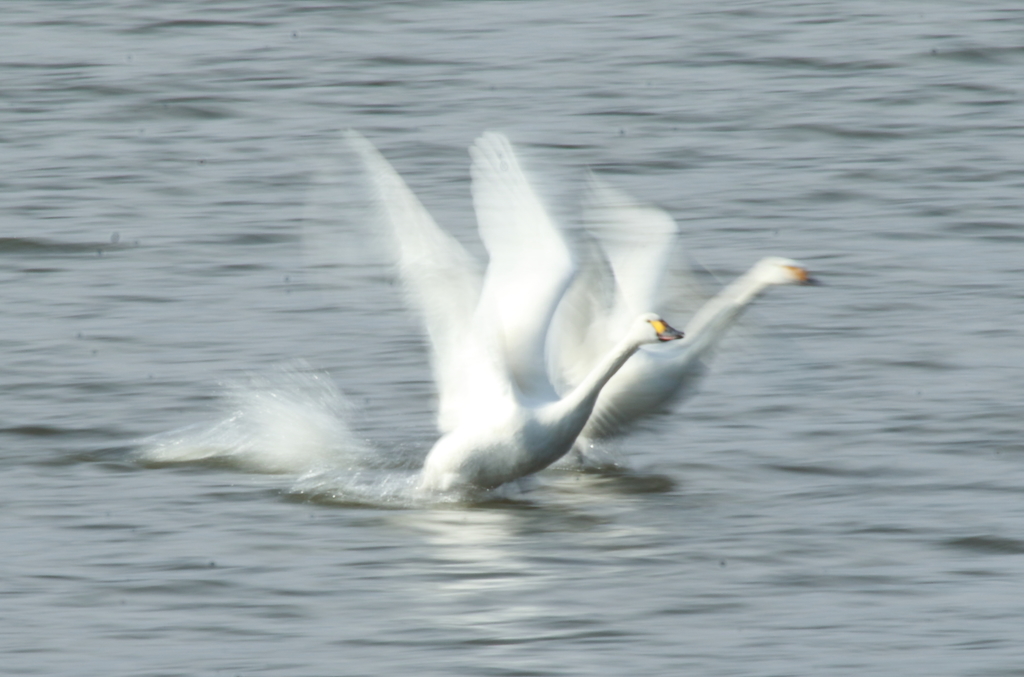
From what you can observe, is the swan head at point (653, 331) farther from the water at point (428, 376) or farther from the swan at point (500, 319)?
the water at point (428, 376)

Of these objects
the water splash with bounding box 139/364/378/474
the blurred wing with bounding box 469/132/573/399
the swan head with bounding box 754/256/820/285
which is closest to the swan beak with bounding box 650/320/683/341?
the blurred wing with bounding box 469/132/573/399

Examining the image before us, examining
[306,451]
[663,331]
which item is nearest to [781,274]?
[663,331]

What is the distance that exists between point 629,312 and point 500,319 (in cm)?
125

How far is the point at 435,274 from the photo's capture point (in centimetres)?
898

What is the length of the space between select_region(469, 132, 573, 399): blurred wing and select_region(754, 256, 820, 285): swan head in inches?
65.2

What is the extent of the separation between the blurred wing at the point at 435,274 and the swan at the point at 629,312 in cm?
101

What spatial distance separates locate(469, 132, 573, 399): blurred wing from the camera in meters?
9.10

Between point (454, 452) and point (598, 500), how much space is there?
78 cm

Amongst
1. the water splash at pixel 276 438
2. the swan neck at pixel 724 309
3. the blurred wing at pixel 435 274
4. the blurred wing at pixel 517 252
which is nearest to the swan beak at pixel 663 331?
the blurred wing at pixel 517 252

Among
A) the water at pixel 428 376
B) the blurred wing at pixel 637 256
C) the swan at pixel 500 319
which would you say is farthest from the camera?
the blurred wing at pixel 637 256

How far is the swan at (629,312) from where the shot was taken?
10.1 metres

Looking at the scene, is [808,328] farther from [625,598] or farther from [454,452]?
[625,598]

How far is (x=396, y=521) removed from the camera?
30.2 ft

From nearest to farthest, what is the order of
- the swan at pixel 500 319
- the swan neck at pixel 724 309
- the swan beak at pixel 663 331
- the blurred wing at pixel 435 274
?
the blurred wing at pixel 435 274
the swan at pixel 500 319
the swan beak at pixel 663 331
the swan neck at pixel 724 309
